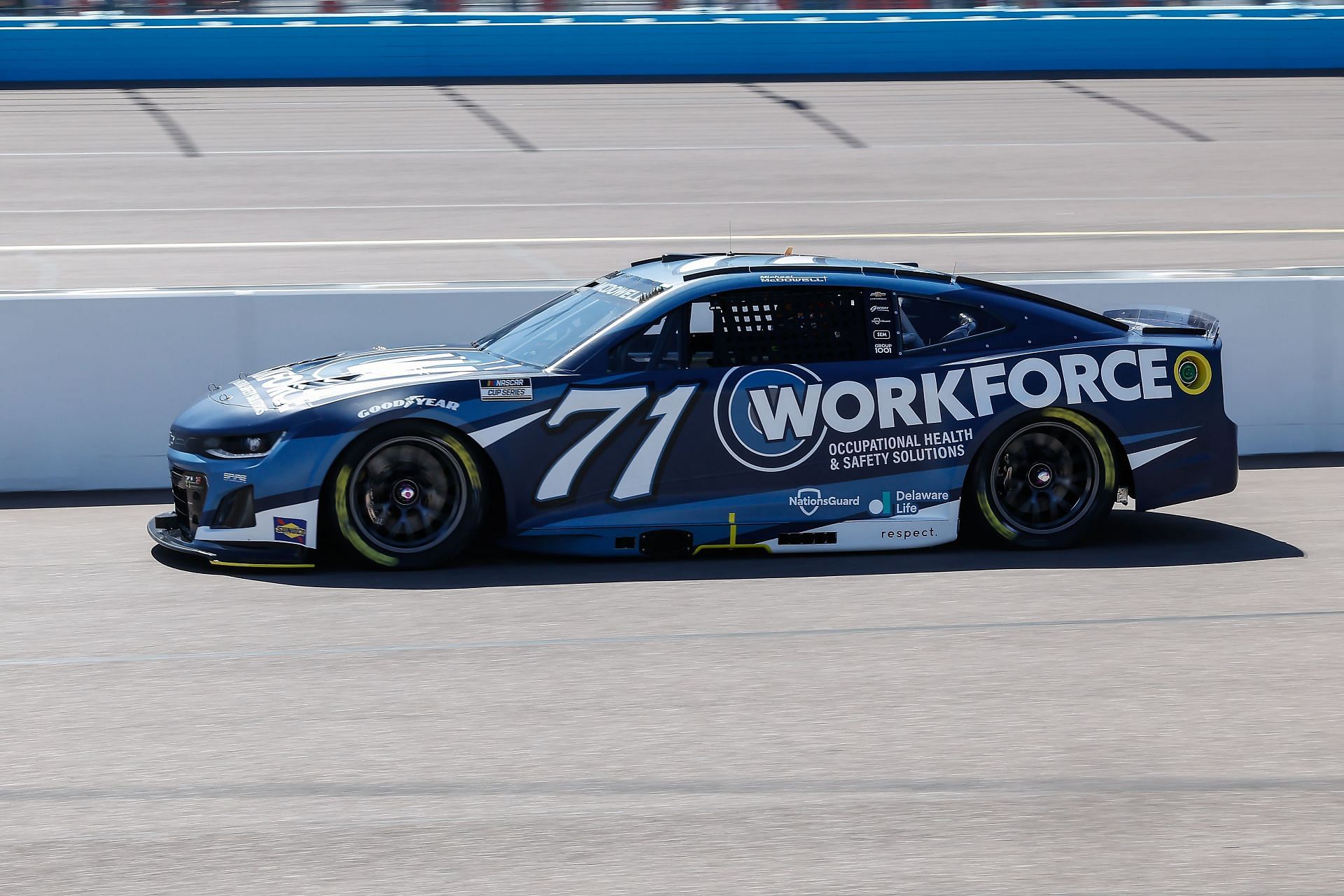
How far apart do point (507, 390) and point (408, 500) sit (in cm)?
61

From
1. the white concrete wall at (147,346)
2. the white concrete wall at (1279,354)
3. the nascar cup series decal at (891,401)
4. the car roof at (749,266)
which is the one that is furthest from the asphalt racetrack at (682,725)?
the white concrete wall at (1279,354)

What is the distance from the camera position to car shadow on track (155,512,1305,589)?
6.59m

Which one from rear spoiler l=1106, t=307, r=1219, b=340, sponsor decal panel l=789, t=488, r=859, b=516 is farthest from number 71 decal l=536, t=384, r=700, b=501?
rear spoiler l=1106, t=307, r=1219, b=340

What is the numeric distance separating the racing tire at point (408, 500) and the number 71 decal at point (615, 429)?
330 millimetres

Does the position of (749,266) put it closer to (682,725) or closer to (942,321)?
(942,321)

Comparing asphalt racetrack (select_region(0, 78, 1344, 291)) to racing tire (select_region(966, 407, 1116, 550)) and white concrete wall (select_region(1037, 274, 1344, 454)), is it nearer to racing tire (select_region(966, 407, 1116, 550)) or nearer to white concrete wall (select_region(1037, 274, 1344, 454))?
white concrete wall (select_region(1037, 274, 1344, 454))

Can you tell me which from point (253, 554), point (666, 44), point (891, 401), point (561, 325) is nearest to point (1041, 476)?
point (891, 401)

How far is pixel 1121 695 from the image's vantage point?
16.3 ft

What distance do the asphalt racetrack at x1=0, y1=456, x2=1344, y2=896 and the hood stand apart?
75 cm

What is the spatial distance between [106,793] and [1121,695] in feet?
9.68

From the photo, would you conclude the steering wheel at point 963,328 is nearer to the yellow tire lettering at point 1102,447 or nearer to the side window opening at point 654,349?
the yellow tire lettering at point 1102,447

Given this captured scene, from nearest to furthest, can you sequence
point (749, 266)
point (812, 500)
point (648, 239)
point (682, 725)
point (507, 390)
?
point (682, 725)
point (507, 390)
point (812, 500)
point (749, 266)
point (648, 239)

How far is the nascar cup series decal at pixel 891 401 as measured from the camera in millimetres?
6828

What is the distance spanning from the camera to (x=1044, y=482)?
7180 millimetres
